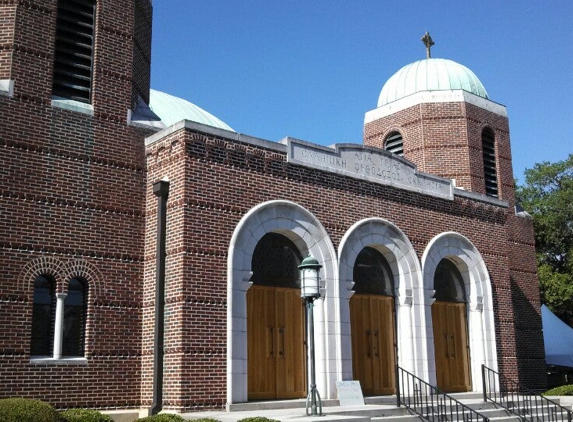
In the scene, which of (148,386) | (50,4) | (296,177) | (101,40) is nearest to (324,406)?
(148,386)

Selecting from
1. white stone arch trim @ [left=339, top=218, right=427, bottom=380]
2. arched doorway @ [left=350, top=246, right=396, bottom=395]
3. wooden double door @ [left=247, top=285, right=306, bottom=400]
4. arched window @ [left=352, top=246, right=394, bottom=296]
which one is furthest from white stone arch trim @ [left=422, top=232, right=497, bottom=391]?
wooden double door @ [left=247, top=285, right=306, bottom=400]

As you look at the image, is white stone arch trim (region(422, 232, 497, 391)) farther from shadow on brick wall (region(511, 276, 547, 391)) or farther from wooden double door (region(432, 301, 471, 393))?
shadow on brick wall (region(511, 276, 547, 391))

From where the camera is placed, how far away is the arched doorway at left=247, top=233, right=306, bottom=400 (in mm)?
14336

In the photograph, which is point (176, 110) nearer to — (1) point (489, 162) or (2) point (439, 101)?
(2) point (439, 101)

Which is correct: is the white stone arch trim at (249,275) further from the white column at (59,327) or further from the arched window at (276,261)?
the white column at (59,327)

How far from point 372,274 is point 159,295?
576 cm

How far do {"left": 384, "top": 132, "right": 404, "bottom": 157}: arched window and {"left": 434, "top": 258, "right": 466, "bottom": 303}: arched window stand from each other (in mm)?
5542

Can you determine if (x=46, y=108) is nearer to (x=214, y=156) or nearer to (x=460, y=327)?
(x=214, y=156)

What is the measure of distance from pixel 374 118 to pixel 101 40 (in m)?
11.7

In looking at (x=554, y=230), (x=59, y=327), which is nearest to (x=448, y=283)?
(x=59, y=327)

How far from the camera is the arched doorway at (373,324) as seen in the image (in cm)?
1623

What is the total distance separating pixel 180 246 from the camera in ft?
44.0

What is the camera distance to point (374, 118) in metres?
24.5

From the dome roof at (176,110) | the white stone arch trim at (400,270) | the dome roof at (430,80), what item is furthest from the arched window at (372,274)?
the dome roof at (430,80)
